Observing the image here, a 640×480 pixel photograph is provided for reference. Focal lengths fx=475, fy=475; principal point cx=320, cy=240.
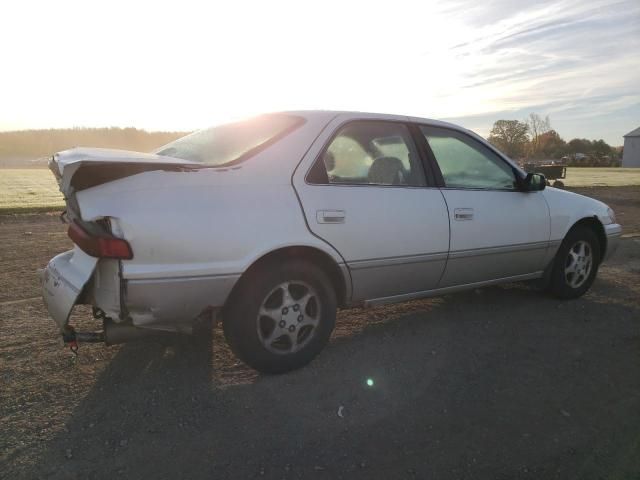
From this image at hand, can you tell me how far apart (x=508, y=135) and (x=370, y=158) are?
6634 centimetres

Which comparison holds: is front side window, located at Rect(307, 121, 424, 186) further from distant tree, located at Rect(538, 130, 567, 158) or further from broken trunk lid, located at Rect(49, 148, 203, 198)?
distant tree, located at Rect(538, 130, 567, 158)

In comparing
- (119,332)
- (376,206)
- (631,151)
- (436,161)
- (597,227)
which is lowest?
(119,332)

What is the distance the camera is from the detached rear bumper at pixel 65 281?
251 cm

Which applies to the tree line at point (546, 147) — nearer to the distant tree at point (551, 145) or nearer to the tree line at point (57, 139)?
the distant tree at point (551, 145)

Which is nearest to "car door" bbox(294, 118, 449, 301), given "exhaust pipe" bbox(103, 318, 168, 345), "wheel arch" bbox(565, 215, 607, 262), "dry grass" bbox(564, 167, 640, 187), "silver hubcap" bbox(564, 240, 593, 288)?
"exhaust pipe" bbox(103, 318, 168, 345)

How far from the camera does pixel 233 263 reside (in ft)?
8.65

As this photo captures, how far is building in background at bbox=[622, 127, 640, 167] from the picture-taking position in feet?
233

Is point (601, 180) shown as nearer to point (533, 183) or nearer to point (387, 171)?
point (533, 183)

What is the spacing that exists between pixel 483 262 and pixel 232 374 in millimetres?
2127

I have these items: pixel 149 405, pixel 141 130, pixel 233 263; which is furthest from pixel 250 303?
pixel 141 130

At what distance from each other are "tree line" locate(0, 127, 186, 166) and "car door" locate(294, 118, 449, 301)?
55.2 meters

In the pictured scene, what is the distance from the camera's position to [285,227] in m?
2.79

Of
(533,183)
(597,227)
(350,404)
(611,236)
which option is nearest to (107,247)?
(350,404)

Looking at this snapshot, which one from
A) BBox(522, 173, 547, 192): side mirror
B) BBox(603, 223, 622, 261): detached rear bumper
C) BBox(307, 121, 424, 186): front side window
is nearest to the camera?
BBox(307, 121, 424, 186): front side window
